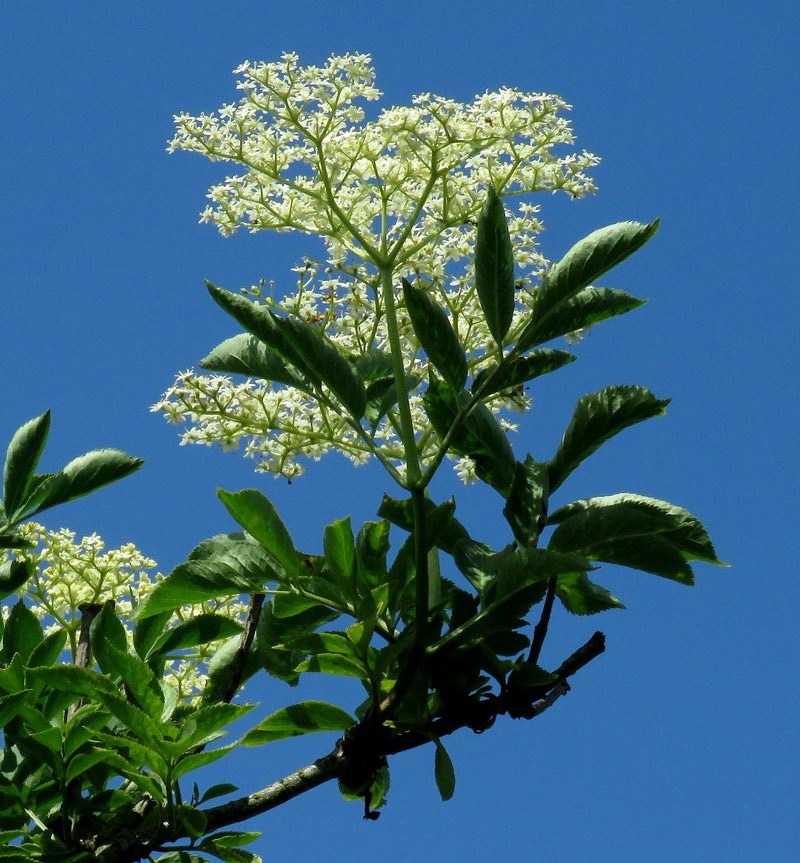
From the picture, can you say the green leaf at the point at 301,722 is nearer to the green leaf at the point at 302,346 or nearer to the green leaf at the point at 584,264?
the green leaf at the point at 302,346

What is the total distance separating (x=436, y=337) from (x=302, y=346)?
0.32 meters

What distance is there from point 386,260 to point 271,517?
1141 mm

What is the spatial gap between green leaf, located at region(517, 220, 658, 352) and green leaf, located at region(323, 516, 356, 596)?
1.89ft

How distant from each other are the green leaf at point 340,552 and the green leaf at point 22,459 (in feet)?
3.30

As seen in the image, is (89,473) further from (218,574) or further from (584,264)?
(584,264)

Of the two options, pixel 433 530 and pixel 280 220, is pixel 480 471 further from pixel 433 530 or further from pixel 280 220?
pixel 280 220

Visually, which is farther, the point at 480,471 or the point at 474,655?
the point at 480,471

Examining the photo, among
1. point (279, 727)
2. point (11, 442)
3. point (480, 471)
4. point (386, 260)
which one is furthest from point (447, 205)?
point (279, 727)

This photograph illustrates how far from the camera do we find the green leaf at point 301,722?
2592 mm

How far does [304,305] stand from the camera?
13.0 feet

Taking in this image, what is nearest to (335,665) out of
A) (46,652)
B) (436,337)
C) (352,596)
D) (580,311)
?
(352,596)

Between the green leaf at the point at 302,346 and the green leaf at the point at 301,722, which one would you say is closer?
the green leaf at the point at 301,722

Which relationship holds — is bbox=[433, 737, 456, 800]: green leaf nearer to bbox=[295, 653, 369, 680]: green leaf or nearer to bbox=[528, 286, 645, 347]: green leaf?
bbox=[295, 653, 369, 680]: green leaf

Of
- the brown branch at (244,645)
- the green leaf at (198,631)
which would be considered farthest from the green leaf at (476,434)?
the green leaf at (198,631)
